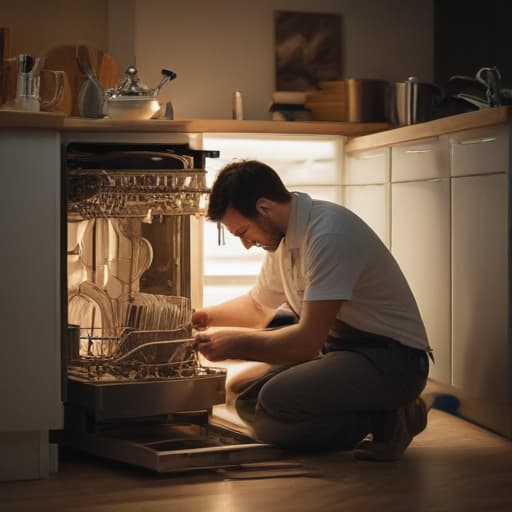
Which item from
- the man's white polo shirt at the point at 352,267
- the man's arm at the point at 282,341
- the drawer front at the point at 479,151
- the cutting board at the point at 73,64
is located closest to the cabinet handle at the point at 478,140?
the drawer front at the point at 479,151

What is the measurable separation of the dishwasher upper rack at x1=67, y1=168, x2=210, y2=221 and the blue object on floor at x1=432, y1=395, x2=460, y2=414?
1.06m

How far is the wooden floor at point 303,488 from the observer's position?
2287 millimetres

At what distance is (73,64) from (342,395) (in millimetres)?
1769

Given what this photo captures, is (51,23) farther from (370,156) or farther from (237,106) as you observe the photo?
(370,156)

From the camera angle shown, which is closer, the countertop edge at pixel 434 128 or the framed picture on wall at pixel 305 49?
the countertop edge at pixel 434 128

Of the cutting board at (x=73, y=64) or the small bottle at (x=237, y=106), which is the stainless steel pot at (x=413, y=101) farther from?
the cutting board at (x=73, y=64)

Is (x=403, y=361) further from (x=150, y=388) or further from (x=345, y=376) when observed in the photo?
(x=150, y=388)

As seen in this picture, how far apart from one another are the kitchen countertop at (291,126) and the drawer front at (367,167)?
30 mm

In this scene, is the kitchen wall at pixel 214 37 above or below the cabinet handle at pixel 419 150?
above

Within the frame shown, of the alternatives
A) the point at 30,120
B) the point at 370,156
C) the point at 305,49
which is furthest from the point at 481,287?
the point at 305,49

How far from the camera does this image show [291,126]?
153 inches

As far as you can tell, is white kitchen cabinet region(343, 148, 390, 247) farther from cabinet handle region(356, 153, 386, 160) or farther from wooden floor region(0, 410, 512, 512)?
wooden floor region(0, 410, 512, 512)

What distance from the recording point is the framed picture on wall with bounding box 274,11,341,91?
14.2 feet

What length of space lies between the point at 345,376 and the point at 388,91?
1.76 m
